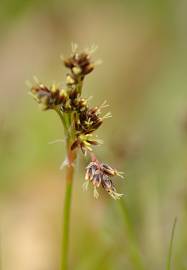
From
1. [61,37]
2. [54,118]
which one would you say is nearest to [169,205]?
[54,118]

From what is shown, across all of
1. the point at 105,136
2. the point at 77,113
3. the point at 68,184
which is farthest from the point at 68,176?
the point at 105,136

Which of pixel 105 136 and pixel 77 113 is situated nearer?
pixel 77 113

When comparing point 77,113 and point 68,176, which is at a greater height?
point 77,113

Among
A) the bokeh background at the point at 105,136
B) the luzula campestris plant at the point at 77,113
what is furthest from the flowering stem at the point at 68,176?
the bokeh background at the point at 105,136

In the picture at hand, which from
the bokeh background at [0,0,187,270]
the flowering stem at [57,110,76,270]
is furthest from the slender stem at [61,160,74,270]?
the bokeh background at [0,0,187,270]

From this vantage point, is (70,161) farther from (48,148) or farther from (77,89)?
(48,148)

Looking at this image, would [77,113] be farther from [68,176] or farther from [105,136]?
[105,136]

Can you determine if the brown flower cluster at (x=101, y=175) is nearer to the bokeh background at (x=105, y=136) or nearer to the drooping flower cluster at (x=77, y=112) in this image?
the drooping flower cluster at (x=77, y=112)
